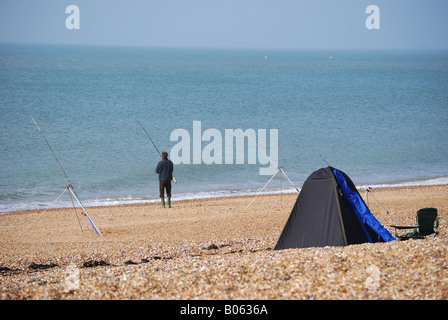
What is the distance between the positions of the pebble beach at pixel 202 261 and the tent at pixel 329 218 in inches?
22.9

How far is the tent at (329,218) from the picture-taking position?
894 centimetres

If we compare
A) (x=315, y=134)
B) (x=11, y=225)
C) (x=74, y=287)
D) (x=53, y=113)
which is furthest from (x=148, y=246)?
(x=53, y=113)

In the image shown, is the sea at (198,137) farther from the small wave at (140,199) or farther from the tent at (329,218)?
the tent at (329,218)

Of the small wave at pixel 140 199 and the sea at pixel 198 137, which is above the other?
the sea at pixel 198 137

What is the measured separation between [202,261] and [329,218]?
8.34ft

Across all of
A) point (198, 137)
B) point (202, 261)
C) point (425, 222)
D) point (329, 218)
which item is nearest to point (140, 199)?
point (329, 218)

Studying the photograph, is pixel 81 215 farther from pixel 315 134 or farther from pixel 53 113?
pixel 53 113

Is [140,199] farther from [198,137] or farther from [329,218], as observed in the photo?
[198,137]

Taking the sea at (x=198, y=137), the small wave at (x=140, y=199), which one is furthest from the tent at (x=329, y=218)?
the small wave at (x=140, y=199)

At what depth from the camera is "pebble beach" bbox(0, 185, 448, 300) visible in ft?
20.2

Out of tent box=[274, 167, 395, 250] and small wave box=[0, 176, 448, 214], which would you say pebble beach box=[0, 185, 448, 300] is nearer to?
tent box=[274, 167, 395, 250]

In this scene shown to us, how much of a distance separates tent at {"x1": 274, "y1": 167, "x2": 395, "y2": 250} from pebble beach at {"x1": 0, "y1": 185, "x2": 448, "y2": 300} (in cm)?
58
